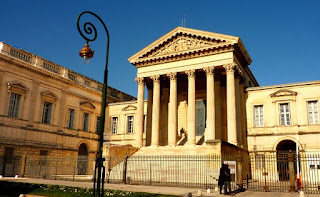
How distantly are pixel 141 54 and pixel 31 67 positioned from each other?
35.7ft

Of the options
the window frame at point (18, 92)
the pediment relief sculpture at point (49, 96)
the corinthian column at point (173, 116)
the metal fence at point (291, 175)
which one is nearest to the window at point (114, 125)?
the pediment relief sculpture at point (49, 96)

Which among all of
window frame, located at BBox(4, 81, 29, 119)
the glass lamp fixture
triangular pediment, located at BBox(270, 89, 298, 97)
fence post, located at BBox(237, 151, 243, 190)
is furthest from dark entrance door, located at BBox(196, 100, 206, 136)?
the glass lamp fixture

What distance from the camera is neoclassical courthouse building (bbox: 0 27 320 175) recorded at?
84.5 feet

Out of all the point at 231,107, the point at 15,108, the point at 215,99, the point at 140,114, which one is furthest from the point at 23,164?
the point at 231,107

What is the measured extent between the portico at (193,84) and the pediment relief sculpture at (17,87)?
1088 cm

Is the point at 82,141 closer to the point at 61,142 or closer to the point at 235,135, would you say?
the point at 61,142

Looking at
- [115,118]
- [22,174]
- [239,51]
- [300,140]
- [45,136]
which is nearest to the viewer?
[22,174]

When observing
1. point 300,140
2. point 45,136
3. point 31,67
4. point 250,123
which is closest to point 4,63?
point 31,67

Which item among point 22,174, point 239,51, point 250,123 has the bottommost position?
point 22,174

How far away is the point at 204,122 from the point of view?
30.8 m

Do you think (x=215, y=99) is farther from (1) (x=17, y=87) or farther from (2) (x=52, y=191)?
(2) (x=52, y=191)

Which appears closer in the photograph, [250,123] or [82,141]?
[250,123]

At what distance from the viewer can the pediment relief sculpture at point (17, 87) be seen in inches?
1025

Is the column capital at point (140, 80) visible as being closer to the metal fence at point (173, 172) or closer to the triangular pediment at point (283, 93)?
the metal fence at point (173, 172)
